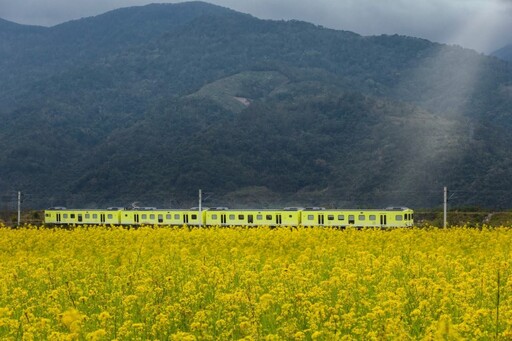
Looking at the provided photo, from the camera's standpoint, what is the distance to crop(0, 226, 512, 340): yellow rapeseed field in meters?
7.67

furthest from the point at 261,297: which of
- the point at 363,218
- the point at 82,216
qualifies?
the point at 82,216

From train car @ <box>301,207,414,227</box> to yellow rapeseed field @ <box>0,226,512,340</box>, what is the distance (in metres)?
18.4

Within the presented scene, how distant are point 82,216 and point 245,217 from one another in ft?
35.0

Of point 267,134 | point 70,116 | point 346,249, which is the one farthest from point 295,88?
point 346,249

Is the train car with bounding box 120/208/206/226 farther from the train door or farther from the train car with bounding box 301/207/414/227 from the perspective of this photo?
the train door

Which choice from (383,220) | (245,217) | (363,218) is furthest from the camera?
(245,217)

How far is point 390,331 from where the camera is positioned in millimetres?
6918

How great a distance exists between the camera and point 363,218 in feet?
123

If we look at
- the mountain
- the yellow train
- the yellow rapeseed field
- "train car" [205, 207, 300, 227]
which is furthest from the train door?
the mountain

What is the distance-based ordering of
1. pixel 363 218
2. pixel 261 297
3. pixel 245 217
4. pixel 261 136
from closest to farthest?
pixel 261 297
pixel 363 218
pixel 245 217
pixel 261 136

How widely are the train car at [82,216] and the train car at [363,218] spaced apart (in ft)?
38.2

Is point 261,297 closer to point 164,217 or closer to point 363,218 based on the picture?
point 363,218

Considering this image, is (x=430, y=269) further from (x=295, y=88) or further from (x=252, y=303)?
(x=295, y=88)

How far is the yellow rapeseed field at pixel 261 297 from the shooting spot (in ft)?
25.2
